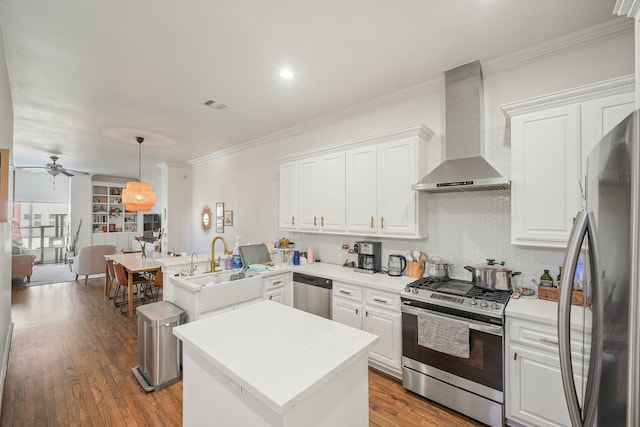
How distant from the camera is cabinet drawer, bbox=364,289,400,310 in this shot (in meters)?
2.57

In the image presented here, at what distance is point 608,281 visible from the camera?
2.63 feet

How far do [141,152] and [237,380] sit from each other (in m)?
6.38

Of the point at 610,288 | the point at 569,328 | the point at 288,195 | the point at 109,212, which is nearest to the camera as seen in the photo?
the point at 610,288

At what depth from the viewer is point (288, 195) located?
4.04m

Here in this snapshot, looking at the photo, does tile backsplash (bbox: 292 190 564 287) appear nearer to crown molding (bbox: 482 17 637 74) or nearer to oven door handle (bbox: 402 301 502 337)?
oven door handle (bbox: 402 301 502 337)

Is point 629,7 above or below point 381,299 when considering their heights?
above

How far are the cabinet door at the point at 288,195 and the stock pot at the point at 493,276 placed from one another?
92.7 inches

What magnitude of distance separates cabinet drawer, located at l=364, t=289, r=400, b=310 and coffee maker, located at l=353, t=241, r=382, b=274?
1.50ft

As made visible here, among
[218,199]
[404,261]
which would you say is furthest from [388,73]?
[218,199]

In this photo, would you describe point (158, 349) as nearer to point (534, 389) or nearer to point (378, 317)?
point (378, 317)

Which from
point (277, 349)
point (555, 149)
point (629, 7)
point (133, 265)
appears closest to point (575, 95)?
point (555, 149)

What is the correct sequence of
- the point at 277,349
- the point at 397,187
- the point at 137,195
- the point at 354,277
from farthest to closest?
the point at 137,195
the point at 354,277
the point at 397,187
the point at 277,349

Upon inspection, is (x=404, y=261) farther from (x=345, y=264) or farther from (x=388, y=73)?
(x=388, y=73)

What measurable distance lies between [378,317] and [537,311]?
1.27 m
